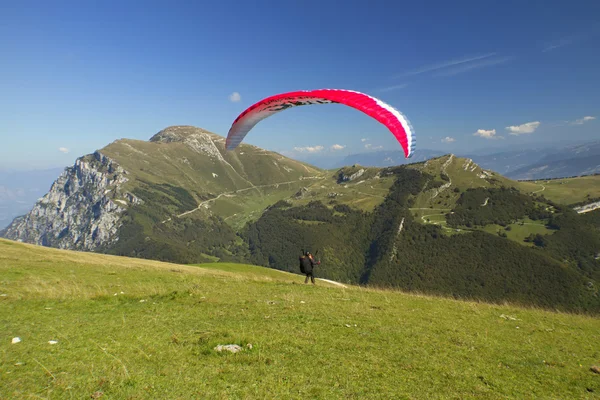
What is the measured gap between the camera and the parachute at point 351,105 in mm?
15805

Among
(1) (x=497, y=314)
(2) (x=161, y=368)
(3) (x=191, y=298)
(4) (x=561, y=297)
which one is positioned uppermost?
(2) (x=161, y=368)

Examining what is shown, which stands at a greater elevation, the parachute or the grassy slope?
the parachute

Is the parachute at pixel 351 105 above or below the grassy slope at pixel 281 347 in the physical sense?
above

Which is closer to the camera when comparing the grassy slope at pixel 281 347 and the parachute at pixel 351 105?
the grassy slope at pixel 281 347

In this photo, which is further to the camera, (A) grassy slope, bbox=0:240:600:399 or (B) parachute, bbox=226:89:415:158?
(B) parachute, bbox=226:89:415:158

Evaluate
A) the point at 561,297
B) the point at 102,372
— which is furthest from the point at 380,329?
the point at 561,297

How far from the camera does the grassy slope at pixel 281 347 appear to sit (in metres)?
6.93

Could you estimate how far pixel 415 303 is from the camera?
651 inches

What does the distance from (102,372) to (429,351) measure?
870 centimetres

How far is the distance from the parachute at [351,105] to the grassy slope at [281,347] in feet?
24.9

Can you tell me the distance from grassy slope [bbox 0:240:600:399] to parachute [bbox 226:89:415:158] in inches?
299

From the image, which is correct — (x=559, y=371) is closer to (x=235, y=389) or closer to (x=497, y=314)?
(x=497, y=314)

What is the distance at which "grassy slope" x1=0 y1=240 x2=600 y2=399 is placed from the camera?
6.93 m

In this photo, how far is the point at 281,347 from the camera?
9.18 meters
